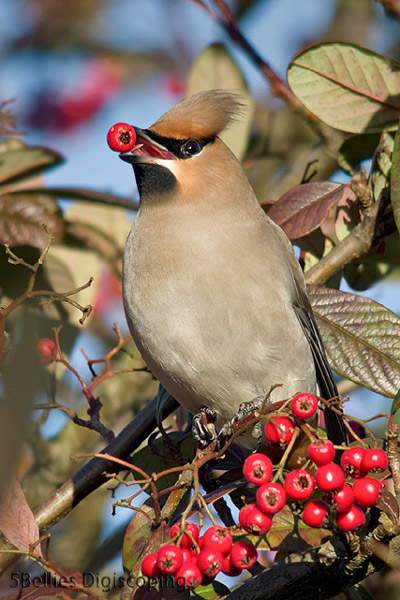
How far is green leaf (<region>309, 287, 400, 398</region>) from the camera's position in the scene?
2.69 m

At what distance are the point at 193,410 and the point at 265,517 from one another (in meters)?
0.97

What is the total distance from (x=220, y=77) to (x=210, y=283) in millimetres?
1399

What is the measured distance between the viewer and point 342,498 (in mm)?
1980

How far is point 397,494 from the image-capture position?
1.87m

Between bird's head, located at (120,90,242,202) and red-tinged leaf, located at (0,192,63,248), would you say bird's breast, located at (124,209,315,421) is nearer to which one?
bird's head, located at (120,90,242,202)

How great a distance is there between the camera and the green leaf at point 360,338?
269cm

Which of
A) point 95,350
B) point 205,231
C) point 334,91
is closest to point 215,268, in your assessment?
point 205,231

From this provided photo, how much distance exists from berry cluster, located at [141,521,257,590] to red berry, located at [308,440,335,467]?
31 centimetres

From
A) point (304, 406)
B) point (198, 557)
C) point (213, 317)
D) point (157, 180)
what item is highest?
point (157, 180)

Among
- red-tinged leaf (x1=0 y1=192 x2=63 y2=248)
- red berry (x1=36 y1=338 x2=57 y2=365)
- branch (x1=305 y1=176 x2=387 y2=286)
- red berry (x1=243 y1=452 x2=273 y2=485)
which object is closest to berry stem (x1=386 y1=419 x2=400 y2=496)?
red berry (x1=243 y1=452 x2=273 y2=485)

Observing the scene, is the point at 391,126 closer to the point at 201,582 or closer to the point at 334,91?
the point at 334,91

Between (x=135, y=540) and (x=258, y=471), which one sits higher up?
(x=258, y=471)

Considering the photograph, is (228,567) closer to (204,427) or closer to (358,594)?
(358,594)

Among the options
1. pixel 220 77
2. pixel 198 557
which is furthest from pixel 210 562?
pixel 220 77
